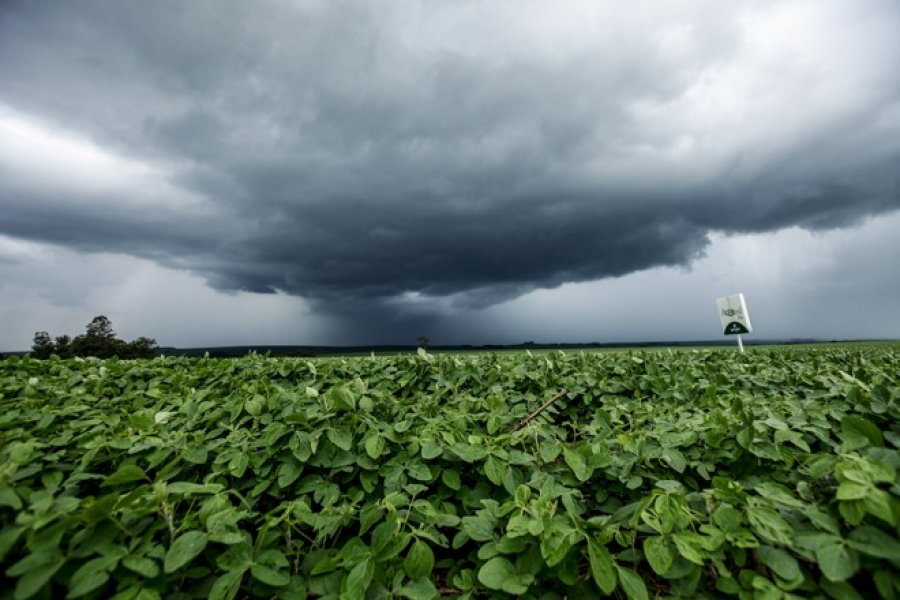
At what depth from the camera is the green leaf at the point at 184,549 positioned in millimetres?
1396

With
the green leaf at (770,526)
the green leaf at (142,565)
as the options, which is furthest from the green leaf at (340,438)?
the green leaf at (770,526)

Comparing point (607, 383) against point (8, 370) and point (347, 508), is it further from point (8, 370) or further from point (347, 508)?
point (8, 370)

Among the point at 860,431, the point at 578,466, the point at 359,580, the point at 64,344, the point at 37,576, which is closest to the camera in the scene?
the point at 37,576

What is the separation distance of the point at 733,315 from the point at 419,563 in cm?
1246

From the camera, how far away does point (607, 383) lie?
174 inches

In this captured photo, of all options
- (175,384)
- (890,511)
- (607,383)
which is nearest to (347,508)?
(890,511)

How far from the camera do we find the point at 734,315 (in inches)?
450

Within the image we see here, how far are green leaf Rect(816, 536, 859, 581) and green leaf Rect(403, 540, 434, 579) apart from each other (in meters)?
1.25

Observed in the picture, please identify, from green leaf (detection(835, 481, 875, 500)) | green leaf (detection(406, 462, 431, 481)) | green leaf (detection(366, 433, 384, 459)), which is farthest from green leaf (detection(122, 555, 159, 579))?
green leaf (detection(835, 481, 875, 500))

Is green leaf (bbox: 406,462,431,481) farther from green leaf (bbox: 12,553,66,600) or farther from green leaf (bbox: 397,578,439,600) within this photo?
green leaf (bbox: 12,553,66,600)

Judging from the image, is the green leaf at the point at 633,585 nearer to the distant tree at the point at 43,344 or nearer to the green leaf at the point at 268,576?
the green leaf at the point at 268,576

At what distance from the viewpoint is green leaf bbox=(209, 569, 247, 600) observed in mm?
1426

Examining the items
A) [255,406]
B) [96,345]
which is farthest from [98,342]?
[255,406]

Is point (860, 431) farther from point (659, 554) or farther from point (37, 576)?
point (37, 576)
